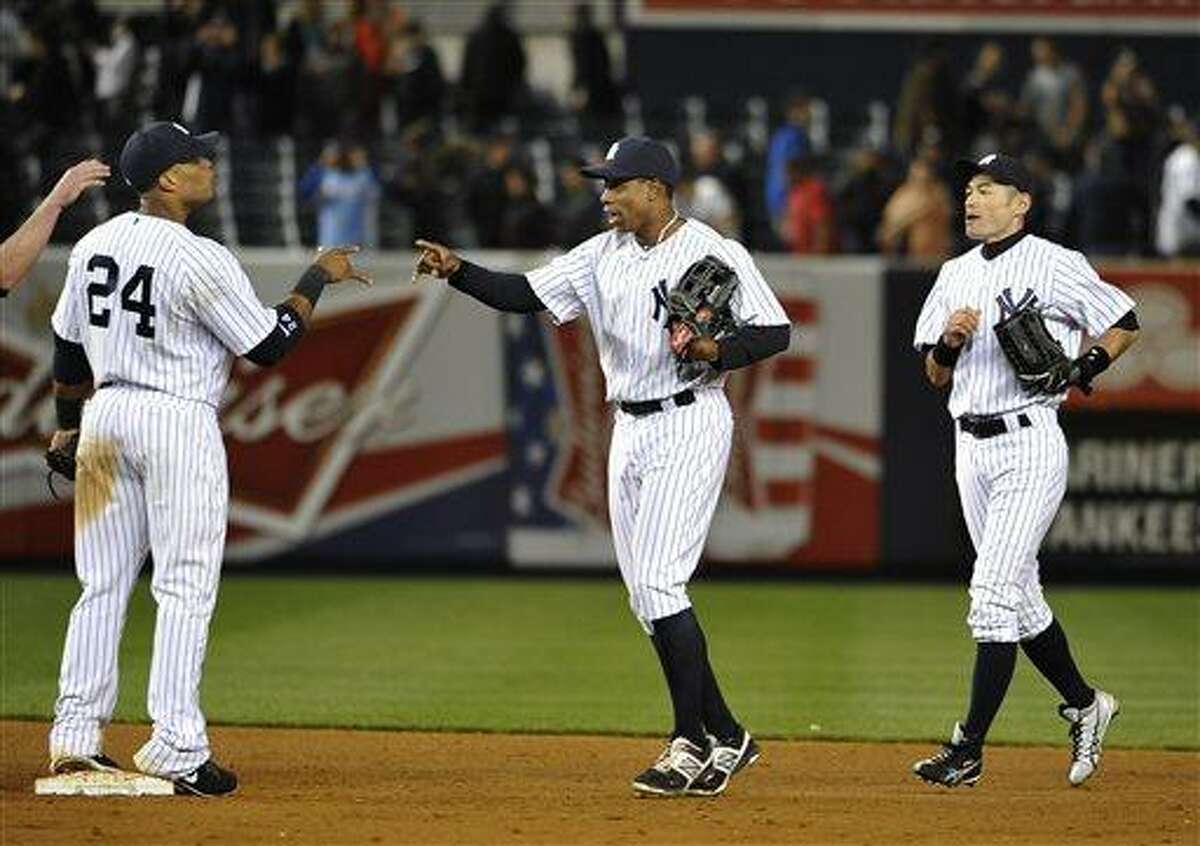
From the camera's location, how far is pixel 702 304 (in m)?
9.05

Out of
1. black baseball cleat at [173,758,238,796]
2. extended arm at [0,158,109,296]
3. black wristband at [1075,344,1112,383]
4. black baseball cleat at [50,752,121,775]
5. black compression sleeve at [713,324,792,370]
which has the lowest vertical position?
black baseball cleat at [173,758,238,796]

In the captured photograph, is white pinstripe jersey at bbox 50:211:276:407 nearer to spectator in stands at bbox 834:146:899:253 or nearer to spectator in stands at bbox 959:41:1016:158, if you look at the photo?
spectator in stands at bbox 834:146:899:253

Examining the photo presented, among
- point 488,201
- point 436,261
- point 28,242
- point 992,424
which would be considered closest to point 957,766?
point 992,424

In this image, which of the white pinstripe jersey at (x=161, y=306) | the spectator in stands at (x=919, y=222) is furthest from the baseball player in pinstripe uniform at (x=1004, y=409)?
the spectator in stands at (x=919, y=222)

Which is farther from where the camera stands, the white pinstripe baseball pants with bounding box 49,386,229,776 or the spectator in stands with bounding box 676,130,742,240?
the spectator in stands with bounding box 676,130,742,240

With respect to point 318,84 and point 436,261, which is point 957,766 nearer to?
point 436,261

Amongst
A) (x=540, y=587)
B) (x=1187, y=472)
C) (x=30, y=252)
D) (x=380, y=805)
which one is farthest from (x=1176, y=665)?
(x=30, y=252)

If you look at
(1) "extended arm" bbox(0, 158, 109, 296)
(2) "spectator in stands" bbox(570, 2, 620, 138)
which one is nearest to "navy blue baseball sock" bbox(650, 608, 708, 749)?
(1) "extended arm" bbox(0, 158, 109, 296)

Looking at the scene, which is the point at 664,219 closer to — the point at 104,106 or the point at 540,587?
the point at 540,587

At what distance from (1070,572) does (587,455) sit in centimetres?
330

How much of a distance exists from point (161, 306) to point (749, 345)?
2.01 metres

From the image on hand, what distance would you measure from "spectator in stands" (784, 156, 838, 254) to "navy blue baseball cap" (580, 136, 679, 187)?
11.0 meters

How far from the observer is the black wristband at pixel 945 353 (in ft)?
31.2

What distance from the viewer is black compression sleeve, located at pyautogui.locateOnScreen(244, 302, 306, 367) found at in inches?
353
